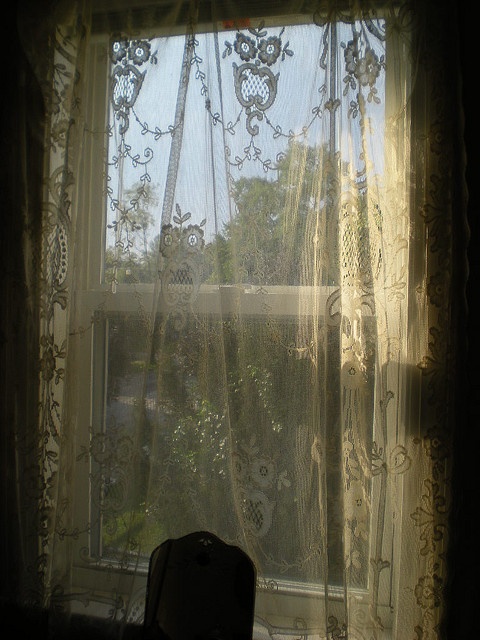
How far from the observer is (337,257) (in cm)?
106

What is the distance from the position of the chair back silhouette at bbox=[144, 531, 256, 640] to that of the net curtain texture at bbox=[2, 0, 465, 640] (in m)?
0.09

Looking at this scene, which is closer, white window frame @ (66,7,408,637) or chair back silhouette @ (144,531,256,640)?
chair back silhouette @ (144,531,256,640)

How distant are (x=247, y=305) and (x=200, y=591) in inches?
24.5

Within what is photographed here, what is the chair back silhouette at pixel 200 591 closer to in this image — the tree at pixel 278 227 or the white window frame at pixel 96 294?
the white window frame at pixel 96 294

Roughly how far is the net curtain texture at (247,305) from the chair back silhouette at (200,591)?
0.30 feet

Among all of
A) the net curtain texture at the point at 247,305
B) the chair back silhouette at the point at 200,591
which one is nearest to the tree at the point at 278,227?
the net curtain texture at the point at 247,305

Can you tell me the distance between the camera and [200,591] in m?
1.04

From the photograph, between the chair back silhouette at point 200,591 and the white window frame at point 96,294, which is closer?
the chair back silhouette at point 200,591

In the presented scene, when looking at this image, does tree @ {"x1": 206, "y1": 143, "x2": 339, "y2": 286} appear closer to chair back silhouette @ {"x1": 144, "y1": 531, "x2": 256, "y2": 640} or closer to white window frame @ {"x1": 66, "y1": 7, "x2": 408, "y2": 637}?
white window frame @ {"x1": 66, "y1": 7, "x2": 408, "y2": 637}

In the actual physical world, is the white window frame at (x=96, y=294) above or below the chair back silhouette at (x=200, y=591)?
above

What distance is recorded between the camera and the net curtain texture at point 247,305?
1.03m

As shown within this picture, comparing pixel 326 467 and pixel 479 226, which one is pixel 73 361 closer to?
pixel 326 467

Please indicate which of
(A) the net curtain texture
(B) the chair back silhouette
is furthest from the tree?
(B) the chair back silhouette

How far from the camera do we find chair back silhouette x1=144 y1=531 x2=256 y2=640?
1.01 metres
